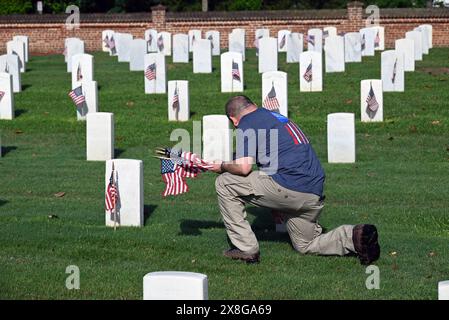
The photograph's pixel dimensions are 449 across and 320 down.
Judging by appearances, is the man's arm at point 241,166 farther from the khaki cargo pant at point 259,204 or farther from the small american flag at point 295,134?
the small american flag at point 295,134

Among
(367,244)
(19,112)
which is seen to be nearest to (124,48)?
(19,112)

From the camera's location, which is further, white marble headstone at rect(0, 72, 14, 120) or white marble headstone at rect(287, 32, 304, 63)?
white marble headstone at rect(287, 32, 304, 63)

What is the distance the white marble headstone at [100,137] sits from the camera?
1606cm

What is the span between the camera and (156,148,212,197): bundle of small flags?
33.6 ft

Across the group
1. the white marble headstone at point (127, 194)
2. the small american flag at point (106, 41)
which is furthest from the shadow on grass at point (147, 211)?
the small american flag at point (106, 41)

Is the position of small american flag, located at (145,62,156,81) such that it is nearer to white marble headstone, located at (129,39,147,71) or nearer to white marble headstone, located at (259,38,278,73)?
white marble headstone, located at (259,38,278,73)

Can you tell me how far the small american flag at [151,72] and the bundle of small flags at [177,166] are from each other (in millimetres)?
12741

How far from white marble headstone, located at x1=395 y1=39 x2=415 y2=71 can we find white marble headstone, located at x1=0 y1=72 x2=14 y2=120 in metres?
10.1

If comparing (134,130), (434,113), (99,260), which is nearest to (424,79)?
(434,113)

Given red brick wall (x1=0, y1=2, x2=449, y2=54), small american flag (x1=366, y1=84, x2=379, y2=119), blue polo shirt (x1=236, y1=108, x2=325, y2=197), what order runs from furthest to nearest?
red brick wall (x1=0, y1=2, x2=449, y2=54), small american flag (x1=366, y1=84, x2=379, y2=119), blue polo shirt (x1=236, y1=108, x2=325, y2=197)

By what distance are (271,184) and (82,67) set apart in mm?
14992

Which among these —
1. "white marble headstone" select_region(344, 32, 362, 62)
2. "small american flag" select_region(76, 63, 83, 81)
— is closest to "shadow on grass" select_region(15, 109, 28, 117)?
"small american flag" select_region(76, 63, 83, 81)

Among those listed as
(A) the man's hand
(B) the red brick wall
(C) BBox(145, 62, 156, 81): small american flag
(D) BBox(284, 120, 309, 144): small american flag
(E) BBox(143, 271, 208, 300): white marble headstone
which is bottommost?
(E) BBox(143, 271, 208, 300): white marble headstone

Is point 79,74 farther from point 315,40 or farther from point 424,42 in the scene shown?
point 424,42
